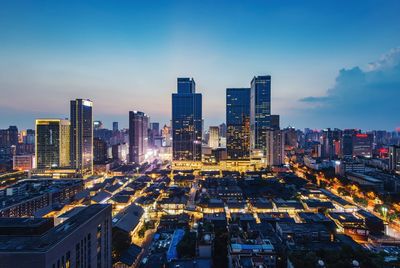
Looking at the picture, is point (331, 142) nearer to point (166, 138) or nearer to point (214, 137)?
point (214, 137)

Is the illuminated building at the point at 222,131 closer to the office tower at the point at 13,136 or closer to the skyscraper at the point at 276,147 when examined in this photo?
the skyscraper at the point at 276,147

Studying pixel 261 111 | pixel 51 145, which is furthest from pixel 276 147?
pixel 51 145

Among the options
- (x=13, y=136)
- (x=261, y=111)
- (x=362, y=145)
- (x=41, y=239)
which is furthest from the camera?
(x=13, y=136)

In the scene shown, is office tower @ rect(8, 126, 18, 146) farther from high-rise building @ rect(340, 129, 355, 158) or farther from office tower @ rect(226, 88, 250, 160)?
high-rise building @ rect(340, 129, 355, 158)

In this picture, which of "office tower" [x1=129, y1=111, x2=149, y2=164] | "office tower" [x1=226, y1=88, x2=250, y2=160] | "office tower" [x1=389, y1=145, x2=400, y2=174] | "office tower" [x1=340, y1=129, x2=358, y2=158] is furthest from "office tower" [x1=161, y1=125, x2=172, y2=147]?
"office tower" [x1=389, y1=145, x2=400, y2=174]

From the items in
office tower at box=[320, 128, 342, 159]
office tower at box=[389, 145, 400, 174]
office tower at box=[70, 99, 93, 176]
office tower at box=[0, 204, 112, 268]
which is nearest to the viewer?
office tower at box=[0, 204, 112, 268]

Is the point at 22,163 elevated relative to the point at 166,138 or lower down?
lower down
